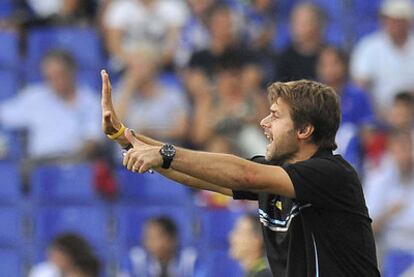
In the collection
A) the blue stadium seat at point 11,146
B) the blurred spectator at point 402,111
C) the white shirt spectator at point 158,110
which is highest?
the blurred spectator at point 402,111

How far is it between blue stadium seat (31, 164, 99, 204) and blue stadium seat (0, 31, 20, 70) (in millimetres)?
1529

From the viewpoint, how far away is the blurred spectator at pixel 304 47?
1046 cm

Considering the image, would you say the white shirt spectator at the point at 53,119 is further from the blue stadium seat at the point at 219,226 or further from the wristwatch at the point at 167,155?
the wristwatch at the point at 167,155

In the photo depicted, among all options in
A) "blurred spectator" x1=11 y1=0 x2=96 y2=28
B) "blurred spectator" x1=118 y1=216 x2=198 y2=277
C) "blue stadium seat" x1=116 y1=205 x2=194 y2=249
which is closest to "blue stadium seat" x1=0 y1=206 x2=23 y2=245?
"blue stadium seat" x1=116 y1=205 x2=194 y2=249

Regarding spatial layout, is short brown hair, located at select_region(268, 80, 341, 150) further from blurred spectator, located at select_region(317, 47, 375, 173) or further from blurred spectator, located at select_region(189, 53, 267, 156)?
blurred spectator, located at select_region(317, 47, 375, 173)

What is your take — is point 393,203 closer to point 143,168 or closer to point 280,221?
point 280,221

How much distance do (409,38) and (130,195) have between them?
9.26ft

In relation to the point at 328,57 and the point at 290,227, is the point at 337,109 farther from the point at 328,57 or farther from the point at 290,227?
the point at 328,57

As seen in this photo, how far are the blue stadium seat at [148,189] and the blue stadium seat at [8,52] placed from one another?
1.84 metres

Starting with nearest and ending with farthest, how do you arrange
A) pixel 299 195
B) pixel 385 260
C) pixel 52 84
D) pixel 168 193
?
A: pixel 299 195
pixel 385 260
pixel 168 193
pixel 52 84

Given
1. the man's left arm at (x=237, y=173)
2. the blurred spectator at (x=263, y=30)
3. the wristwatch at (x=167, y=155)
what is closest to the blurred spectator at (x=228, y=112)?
the blurred spectator at (x=263, y=30)

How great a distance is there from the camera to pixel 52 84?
10.6m

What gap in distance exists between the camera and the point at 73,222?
32.8 ft

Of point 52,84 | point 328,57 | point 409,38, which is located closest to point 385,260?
point 328,57
